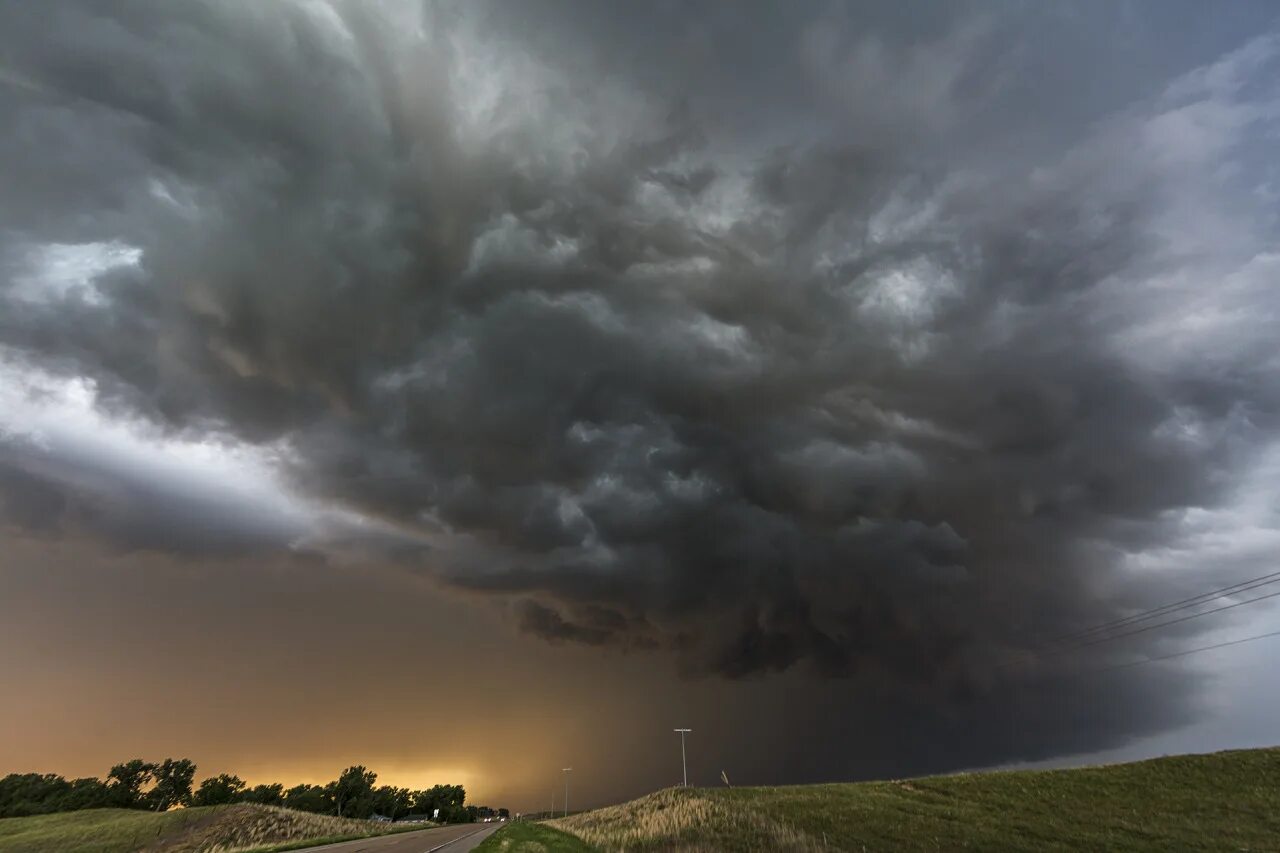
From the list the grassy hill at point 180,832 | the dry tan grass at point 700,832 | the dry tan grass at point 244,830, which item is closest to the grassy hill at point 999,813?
the dry tan grass at point 700,832

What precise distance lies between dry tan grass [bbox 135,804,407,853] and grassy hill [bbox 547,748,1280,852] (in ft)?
131

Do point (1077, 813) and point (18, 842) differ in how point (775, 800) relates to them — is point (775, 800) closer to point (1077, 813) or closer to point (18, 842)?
point (1077, 813)

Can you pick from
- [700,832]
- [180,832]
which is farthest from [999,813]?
[180,832]

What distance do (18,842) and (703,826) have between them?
93531 mm

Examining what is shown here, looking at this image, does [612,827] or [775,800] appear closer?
[612,827]

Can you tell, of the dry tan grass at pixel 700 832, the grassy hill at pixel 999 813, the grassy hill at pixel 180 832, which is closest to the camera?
the dry tan grass at pixel 700 832

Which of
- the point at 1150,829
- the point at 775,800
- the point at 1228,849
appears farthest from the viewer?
the point at 775,800

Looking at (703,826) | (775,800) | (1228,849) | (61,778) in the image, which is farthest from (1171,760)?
(61,778)

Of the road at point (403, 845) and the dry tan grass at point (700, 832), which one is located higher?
the road at point (403, 845)

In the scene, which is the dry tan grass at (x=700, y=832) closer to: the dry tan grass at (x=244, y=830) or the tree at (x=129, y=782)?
the dry tan grass at (x=244, y=830)

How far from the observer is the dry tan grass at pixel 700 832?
44.3 meters

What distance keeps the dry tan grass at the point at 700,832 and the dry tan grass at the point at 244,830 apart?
3289 cm

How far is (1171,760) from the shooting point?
75.6 meters

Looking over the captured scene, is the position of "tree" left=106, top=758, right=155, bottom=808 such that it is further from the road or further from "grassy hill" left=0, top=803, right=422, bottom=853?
the road
